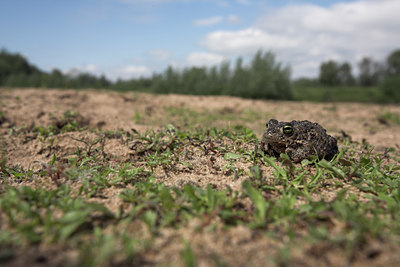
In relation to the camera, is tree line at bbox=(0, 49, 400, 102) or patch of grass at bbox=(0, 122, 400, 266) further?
tree line at bbox=(0, 49, 400, 102)

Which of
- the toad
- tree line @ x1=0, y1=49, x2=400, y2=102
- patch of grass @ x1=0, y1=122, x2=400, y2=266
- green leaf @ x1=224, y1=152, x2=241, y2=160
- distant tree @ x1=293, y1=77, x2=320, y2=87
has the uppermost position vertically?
distant tree @ x1=293, y1=77, x2=320, y2=87

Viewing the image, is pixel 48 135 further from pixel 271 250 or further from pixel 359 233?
pixel 359 233

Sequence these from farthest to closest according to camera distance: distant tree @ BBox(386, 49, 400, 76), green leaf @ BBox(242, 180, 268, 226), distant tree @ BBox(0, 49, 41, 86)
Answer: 1. distant tree @ BBox(386, 49, 400, 76)
2. distant tree @ BBox(0, 49, 41, 86)
3. green leaf @ BBox(242, 180, 268, 226)

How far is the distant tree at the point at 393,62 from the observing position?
148 ft

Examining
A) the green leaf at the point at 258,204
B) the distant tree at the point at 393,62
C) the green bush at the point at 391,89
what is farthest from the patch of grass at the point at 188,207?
the distant tree at the point at 393,62

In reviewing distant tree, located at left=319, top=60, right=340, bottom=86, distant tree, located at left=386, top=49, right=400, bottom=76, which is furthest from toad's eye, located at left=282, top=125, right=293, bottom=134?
distant tree, located at left=319, top=60, right=340, bottom=86

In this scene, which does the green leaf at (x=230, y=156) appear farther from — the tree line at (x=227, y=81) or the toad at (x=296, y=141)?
the tree line at (x=227, y=81)

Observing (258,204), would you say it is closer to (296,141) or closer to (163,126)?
(296,141)

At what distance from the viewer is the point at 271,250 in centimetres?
143

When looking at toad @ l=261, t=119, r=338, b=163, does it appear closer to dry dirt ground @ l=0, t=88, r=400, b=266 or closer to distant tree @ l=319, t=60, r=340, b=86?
dry dirt ground @ l=0, t=88, r=400, b=266

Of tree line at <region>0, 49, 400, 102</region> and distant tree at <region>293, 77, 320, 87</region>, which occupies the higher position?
distant tree at <region>293, 77, 320, 87</region>

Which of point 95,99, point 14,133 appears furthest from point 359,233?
point 95,99

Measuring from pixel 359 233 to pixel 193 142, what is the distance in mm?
2097

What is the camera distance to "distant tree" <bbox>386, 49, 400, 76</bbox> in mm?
45219
